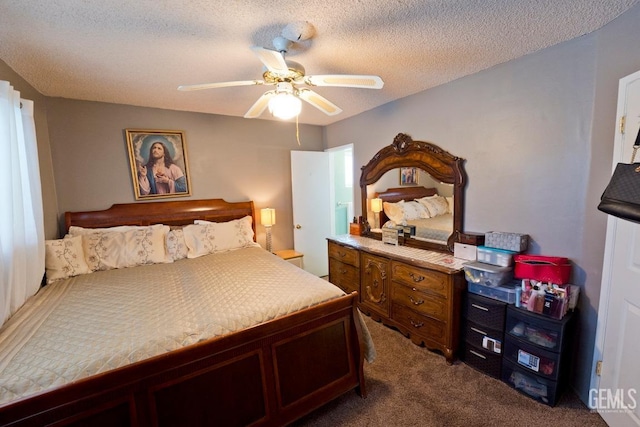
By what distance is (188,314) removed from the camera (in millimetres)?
1590

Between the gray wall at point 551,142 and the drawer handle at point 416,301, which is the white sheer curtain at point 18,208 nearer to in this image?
the drawer handle at point 416,301

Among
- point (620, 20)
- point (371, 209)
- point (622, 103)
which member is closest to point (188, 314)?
point (371, 209)

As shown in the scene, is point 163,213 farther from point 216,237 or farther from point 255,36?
point 255,36

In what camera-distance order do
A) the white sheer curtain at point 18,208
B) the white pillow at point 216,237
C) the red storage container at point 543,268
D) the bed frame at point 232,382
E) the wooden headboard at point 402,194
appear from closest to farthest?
the bed frame at point 232,382, the white sheer curtain at point 18,208, the red storage container at point 543,268, the wooden headboard at point 402,194, the white pillow at point 216,237

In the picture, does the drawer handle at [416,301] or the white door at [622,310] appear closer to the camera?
the white door at [622,310]

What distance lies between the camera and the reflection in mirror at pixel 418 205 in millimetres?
2576

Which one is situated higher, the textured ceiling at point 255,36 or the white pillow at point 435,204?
the textured ceiling at point 255,36

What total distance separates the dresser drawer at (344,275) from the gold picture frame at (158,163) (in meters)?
2.03

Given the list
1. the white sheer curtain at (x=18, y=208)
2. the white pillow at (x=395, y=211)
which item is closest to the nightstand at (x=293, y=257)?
the white pillow at (x=395, y=211)

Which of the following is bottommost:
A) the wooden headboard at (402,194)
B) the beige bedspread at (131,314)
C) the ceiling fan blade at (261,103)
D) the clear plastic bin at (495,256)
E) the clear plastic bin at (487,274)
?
the beige bedspread at (131,314)

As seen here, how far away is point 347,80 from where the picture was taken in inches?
62.8

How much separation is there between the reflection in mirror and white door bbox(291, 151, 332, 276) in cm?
107

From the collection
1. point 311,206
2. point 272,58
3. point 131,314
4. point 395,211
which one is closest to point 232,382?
point 131,314

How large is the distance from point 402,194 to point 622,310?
1.85 meters
